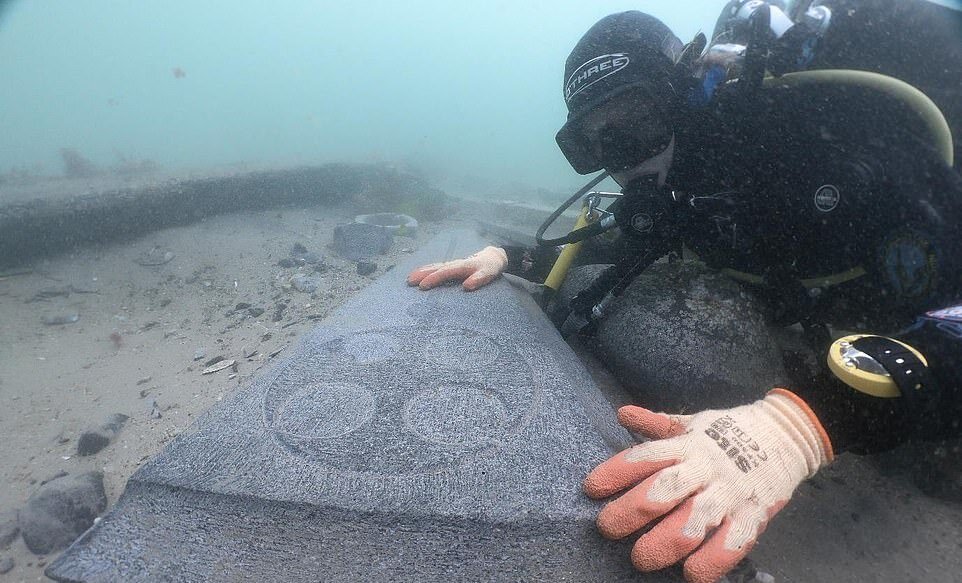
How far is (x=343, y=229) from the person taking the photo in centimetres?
666

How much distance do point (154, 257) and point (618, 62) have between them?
21.7 feet

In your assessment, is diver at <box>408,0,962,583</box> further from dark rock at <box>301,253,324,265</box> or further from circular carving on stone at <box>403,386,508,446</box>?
dark rock at <box>301,253,324,265</box>

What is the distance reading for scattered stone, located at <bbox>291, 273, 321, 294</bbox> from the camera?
205 inches

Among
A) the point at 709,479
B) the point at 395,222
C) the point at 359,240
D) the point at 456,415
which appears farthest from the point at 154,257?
the point at 709,479

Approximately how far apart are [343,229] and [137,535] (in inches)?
224

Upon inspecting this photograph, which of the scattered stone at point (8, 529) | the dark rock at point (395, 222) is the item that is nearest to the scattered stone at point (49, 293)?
the dark rock at point (395, 222)

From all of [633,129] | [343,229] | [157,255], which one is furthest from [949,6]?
[157,255]

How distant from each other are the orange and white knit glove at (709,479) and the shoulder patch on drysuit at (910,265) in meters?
0.67

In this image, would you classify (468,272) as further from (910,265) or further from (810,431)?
(910,265)

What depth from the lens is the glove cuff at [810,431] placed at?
1331 mm

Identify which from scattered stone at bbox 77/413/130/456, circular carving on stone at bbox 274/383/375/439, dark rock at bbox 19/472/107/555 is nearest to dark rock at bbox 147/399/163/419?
scattered stone at bbox 77/413/130/456

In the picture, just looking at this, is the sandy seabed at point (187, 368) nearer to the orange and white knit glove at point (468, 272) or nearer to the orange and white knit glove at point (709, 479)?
the orange and white knit glove at point (709, 479)

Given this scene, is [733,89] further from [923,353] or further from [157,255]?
[157,255]

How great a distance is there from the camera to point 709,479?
1.26m
